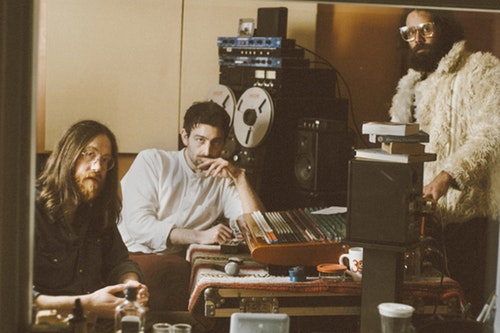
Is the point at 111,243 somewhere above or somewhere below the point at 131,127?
below

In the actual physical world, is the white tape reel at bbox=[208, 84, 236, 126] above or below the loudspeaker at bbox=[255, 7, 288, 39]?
below

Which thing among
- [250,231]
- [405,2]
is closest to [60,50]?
[250,231]

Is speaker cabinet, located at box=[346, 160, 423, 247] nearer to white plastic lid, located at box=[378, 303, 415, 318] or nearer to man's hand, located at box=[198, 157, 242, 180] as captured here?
white plastic lid, located at box=[378, 303, 415, 318]

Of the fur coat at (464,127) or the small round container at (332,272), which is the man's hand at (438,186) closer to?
the fur coat at (464,127)

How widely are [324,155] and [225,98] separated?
62 cm

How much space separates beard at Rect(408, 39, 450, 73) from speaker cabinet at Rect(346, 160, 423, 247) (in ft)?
3.22

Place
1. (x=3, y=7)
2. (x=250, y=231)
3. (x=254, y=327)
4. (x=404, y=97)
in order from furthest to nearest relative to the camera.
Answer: (x=404, y=97)
(x=250, y=231)
(x=254, y=327)
(x=3, y=7)

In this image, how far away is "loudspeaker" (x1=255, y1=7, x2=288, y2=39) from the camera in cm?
371

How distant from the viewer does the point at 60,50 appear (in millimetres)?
3594

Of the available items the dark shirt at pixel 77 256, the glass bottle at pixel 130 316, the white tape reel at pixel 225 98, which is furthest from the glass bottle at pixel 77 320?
the white tape reel at pixel 225 98

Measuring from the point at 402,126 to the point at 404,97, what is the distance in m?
1.12

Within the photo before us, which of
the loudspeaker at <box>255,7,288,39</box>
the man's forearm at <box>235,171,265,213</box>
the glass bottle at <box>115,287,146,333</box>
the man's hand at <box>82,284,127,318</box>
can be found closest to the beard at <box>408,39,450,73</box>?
the loudspeaker at <box>255,7,288,39</box>

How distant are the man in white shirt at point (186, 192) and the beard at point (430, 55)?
3.15 ft

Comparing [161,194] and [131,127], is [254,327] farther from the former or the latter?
[131,127]
